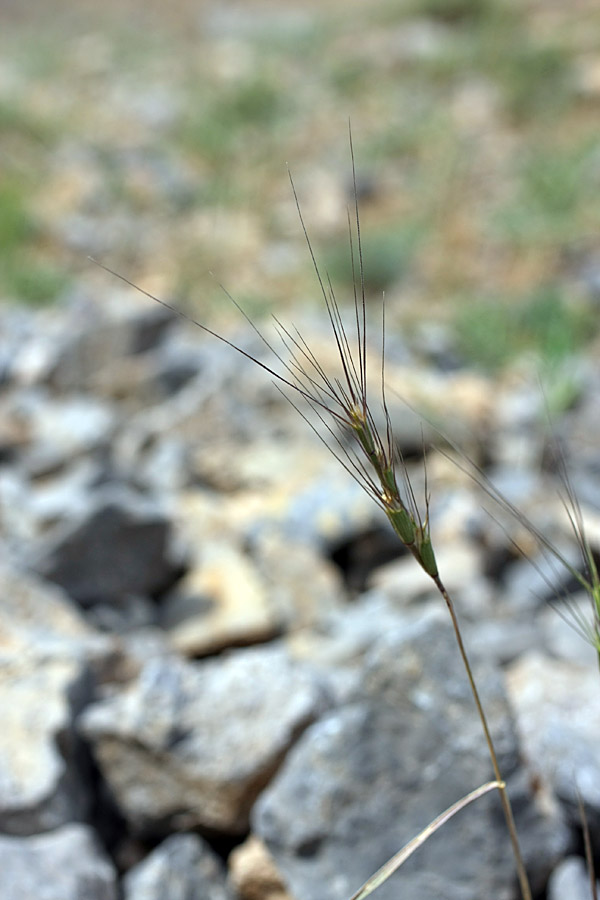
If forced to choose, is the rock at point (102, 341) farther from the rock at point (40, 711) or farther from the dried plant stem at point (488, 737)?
the dried plant stem at point (488, 737)

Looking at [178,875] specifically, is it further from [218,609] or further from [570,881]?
[218,609]

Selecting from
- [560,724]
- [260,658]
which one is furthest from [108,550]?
[560,724]

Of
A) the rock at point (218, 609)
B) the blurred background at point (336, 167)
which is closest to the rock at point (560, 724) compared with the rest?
the rock at point (218, 609)

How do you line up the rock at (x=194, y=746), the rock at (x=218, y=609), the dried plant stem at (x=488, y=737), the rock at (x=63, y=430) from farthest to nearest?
the rock at (x=63, y=430) < the rock at (x=218, y=609) < the rock at (x=194, y=746) < the dried plant stem at (x=488, y=737)

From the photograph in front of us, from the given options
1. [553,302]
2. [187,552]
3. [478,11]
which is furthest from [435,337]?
[478,11]

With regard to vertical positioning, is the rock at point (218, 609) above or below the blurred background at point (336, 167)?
below
